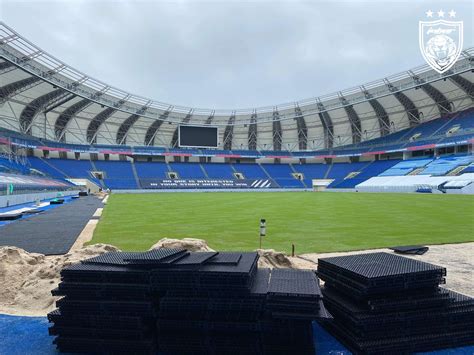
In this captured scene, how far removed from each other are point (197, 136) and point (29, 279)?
2597 inches

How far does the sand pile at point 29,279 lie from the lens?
587cm

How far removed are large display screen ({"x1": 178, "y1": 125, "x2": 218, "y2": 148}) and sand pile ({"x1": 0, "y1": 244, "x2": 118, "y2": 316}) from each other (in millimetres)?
63102

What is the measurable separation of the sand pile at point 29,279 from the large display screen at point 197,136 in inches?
2484

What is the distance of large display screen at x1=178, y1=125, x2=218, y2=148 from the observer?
7019 centimetres

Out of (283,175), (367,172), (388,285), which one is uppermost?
(367,172)

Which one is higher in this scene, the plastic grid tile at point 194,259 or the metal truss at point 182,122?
the metal truss at point 182,122

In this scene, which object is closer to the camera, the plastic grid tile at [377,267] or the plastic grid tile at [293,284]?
the plastic grid tile at [293,284]

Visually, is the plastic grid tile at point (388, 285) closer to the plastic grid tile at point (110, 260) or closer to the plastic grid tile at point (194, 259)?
the plastic grid tile at point (194, 259)

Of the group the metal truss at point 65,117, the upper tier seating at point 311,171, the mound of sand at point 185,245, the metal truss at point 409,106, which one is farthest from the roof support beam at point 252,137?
the mound of sand at point 185,245

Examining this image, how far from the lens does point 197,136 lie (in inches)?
2815

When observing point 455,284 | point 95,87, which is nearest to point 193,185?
point 95,87

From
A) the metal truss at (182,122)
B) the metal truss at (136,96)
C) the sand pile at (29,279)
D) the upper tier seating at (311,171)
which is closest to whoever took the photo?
the sand pile at (29,279)

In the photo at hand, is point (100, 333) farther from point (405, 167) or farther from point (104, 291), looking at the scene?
point (405, 167)

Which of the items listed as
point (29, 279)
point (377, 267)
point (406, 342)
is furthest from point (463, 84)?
point (29, 279)
